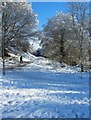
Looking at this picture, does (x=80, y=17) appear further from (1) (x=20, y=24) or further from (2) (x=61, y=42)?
(2) (x=61, y=42)

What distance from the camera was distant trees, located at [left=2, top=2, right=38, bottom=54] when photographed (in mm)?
40000

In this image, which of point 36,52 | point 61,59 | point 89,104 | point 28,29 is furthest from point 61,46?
point 89,104

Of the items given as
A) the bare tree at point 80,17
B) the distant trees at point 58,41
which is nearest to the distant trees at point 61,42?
the distant trees at point 58,41

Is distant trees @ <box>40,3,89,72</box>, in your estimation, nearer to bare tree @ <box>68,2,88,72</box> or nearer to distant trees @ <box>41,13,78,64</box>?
distant trees @ <box>41,13,78,64</box>

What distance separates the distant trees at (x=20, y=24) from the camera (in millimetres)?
40000

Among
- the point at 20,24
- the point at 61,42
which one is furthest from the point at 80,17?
the point at 61,42

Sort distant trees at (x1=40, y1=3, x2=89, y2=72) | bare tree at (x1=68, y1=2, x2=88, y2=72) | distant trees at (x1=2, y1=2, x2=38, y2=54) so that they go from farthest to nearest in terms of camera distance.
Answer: distant trees at (x1=40, y1=3, x2=89, y2=72) < distant trees at (x1=2, y1=2, x2=38, y2=54) < bare tree at (x1=68, y1=2, x2=88, y2=72)

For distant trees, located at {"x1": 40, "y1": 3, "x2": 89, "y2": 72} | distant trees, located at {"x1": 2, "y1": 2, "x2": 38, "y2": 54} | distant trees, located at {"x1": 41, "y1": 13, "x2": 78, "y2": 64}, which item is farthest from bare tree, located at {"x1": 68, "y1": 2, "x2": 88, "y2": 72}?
distant trees, located at {"x1": 41, "y1": 13, "x2": 78, "y2": 64}

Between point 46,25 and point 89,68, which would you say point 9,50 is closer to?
point 46,25

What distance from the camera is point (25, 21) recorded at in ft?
135

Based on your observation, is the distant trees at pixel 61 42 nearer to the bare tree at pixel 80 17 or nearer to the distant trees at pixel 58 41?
the distant trees at pixel 58 41

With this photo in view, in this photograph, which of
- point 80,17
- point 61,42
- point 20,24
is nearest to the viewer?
point 80,17

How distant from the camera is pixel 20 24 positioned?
4141 cm

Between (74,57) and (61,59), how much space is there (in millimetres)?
1949
